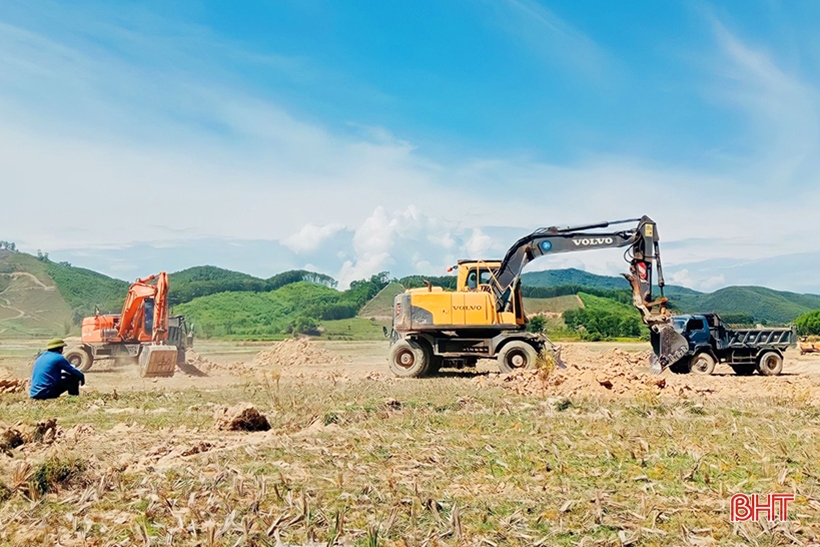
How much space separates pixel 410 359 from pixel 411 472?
43.8ft

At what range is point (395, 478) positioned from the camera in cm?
620

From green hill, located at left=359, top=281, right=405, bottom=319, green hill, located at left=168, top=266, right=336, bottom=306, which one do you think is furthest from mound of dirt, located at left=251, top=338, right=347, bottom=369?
green hill, located at left=168, top=266, right=336, bottom=306

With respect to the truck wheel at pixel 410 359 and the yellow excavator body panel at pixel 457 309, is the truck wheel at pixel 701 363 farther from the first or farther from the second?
the truck wheel at pixel 410 359

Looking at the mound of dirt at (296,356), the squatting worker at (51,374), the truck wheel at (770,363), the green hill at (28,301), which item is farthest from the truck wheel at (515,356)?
the green hill at (28,301)

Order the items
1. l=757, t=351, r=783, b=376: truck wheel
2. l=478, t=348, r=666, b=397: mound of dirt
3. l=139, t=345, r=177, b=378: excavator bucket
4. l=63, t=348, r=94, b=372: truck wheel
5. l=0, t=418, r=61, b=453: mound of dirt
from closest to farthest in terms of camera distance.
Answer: l=0, t=418, r=61, b=453: mound of dirt
l=478, t=348, r=666, b=397: mound of dirt
l=757, t=351, r=783, b=376: truck wheel
l=139, t=345, r=177, b=378: excavator bucket
l=63, t=348, r=94, b=372: truck wheel

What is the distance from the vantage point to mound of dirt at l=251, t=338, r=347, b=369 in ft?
96.8

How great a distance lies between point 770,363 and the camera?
66.6ft

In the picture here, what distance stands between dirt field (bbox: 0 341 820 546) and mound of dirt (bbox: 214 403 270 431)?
2cm

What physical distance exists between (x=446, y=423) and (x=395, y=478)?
2.94 metres

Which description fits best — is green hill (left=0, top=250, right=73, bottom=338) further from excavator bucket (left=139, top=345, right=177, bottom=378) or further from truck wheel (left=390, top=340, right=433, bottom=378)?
truck wheel (left=390, top=340, right=433, bottom=378)

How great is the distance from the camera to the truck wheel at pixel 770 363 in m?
20.2

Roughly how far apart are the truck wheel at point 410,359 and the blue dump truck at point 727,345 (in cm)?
685

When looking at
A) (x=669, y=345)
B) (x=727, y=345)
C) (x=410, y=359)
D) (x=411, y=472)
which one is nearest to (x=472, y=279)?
(x=410, y=359)

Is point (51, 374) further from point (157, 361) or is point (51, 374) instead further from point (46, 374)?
point (157, 361)
